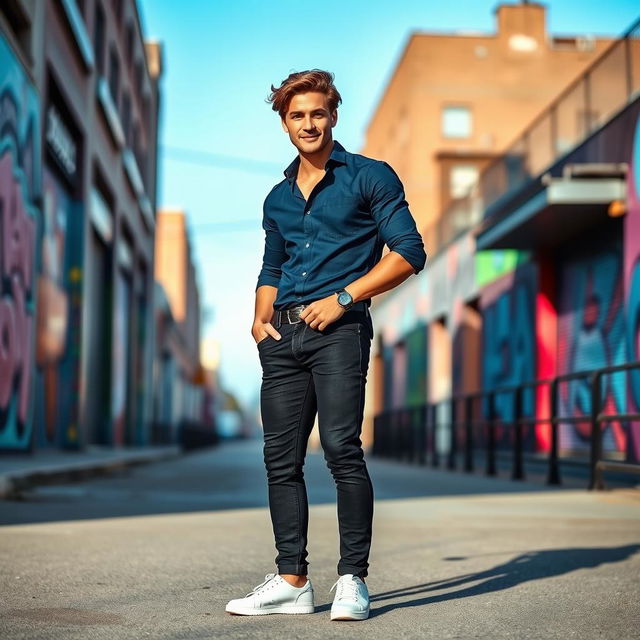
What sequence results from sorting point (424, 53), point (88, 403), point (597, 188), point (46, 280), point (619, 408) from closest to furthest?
1. point (619, 408)
2. point (597, 188)
3. point (46, 280)
4. point (88, 403)
5. point (424, 53)

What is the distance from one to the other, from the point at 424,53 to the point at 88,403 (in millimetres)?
22108

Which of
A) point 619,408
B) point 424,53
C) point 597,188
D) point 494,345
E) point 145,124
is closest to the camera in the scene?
point 619,408

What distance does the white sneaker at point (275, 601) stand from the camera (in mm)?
3459

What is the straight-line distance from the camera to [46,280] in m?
16.0

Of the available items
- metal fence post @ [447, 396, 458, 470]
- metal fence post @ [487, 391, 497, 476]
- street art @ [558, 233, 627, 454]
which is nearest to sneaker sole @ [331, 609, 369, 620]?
street art @ [558, 233, 627, 454]

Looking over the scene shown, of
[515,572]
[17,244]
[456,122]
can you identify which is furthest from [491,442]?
[456,122]

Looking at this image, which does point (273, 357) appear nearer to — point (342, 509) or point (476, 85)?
point (342, 509)

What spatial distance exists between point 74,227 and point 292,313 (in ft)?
48.3

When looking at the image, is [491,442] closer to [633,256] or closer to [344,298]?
Result: [633,256]

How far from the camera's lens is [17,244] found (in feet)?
38.4

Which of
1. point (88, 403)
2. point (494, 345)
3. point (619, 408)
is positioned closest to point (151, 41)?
point (88, 403)

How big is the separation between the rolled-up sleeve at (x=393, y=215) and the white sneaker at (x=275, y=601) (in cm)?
109

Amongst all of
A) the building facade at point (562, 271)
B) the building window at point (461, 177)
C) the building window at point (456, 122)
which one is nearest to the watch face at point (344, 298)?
the building facade at point (562, 271)

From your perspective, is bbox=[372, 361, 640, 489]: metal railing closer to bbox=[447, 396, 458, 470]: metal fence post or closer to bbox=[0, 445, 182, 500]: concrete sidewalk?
bbox=[447, 396, 458, 470]: metal fence post
